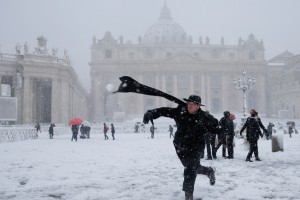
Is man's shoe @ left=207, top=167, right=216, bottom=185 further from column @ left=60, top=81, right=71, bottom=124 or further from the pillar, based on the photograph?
column @ left=60, top=81, right=71, bottom=124

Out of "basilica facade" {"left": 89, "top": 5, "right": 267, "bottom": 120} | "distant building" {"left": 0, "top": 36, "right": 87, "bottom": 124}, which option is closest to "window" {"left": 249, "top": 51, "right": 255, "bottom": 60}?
"basilica facade" {"left": 89, "top": 5, "right": 267, "bottom": 120}

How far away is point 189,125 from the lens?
5.03m

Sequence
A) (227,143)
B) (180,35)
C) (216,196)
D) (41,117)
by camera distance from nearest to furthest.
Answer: (216,196) → (227,143) → (41,117) → (180,35)

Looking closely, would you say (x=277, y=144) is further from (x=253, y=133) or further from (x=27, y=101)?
(x=27, y=101)

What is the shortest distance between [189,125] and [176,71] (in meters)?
66.9

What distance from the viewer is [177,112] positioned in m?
5.00

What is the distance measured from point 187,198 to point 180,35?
93.2 metres

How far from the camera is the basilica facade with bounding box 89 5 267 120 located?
7131 cm

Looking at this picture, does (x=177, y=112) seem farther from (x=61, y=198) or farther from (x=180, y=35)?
(x=180, y=35)

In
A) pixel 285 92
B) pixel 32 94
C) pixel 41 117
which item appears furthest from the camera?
pixel 285 92

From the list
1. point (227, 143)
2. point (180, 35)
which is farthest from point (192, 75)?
point (227, 143)

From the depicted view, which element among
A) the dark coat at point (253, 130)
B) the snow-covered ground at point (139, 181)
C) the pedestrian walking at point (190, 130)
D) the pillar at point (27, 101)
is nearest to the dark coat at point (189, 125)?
the pedestrian walking at point (190, 130)

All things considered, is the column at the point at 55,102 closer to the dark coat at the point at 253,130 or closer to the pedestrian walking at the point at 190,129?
the dark coat at the point at 253,130

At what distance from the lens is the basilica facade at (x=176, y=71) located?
7131cm
